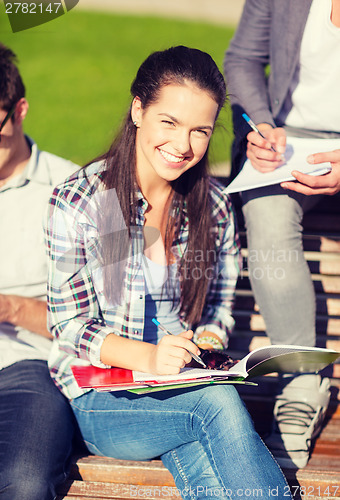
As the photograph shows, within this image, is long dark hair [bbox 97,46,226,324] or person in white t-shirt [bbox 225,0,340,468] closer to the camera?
long dark hair [bbox 97,46,226,324]

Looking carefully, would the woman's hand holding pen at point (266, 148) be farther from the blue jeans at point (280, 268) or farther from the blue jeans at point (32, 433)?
the blue jeans at point (32, 433)

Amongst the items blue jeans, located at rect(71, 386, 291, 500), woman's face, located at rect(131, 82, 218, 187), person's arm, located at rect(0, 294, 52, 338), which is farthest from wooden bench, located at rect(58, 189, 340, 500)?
woman's face, located at rect(131, 82, 218, 187)

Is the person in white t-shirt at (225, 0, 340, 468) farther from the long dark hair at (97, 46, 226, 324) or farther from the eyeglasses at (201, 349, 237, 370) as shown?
the eyeglasses at (201, 349, 237, 370)

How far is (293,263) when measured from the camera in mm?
2668

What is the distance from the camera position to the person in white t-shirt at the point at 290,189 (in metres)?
2.65

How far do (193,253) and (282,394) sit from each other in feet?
2.34

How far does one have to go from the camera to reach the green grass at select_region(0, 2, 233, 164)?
25.2ft

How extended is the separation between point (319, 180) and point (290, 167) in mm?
153

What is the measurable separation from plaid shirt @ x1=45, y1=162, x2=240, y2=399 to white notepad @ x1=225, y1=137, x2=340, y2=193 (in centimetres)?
41

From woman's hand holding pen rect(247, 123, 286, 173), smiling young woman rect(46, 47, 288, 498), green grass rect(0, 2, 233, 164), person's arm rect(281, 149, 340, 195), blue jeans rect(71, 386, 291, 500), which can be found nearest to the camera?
blue jeans rect(71, 386, 291, 500)

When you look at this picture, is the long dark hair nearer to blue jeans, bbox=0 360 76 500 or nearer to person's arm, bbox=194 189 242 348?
person's arm, bbox=194 189 242 348
